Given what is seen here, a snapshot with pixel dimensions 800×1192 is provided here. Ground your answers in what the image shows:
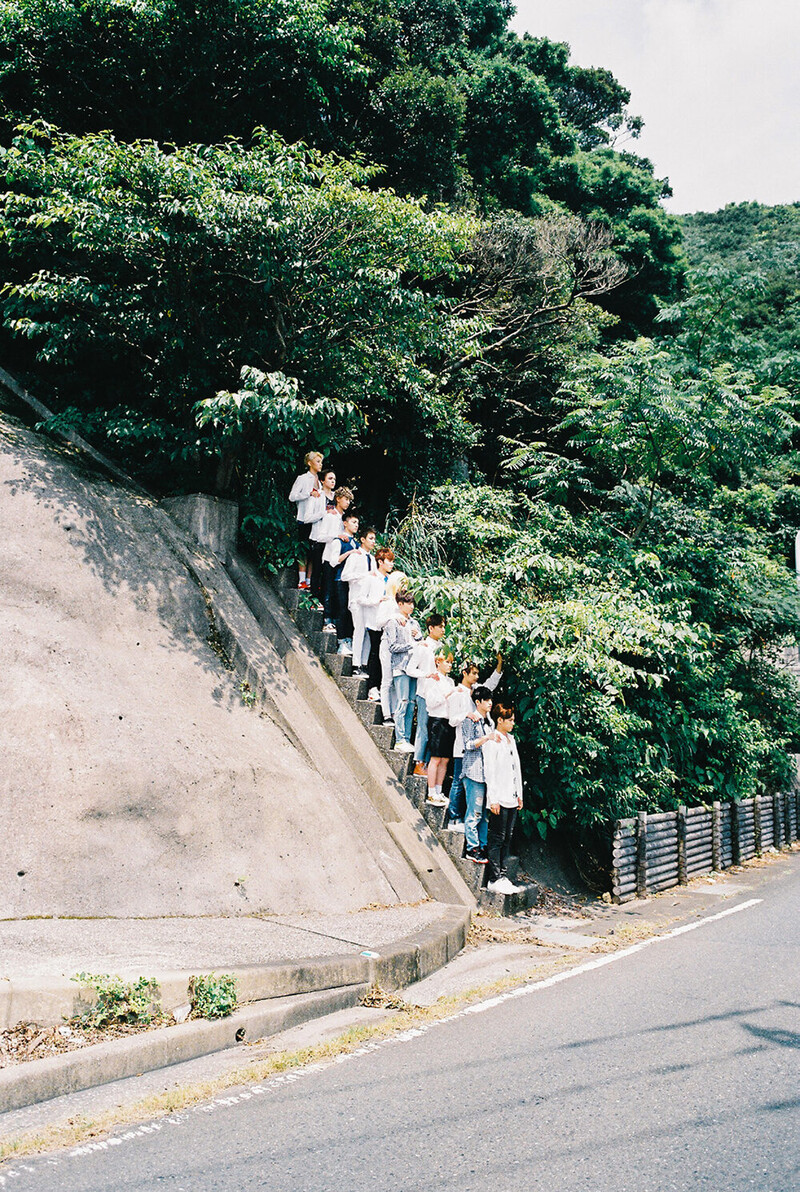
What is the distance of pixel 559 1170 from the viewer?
3.49 metres

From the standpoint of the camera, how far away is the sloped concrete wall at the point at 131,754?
22.2 feet

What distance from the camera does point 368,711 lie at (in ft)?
32.3

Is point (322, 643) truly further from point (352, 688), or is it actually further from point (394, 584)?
point (394, 584)

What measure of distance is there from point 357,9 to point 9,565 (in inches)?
526

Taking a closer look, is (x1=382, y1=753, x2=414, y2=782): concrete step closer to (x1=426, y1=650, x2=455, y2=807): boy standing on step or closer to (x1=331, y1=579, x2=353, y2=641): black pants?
(x1=426, y1=650, x2=455, y2=807): boy standing on step

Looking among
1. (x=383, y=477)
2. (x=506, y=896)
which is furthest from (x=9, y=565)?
(x=383, y=477)

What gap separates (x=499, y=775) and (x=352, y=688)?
2.12m

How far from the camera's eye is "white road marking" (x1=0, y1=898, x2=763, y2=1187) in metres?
3.56

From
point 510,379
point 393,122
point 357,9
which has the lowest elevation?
point 510,379

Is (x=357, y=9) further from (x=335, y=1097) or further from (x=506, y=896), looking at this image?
(x=335, y=1097)

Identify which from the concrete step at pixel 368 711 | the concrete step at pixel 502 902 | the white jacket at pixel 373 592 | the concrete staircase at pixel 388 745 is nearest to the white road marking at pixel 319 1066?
the concrete step at pixel 502 902

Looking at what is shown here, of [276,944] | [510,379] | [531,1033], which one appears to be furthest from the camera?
[510,379]

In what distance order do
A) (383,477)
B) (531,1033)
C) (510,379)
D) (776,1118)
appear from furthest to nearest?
(510,379) → (383,477) → (531,1033) → (776,1118)

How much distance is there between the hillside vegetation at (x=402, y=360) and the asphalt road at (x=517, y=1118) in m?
4.62
